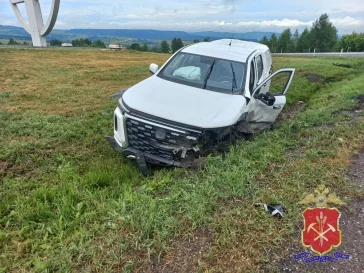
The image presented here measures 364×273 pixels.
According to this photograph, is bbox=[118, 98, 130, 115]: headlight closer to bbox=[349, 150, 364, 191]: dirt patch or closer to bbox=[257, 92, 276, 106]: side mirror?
bbox=[257, 92, 276, 106]: side mirror

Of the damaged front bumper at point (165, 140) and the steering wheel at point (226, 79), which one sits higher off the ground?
the steering wheel at point (226, 79)

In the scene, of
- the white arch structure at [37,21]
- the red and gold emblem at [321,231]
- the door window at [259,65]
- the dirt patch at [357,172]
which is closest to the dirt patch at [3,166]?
the red and gold emblem at [321,231]

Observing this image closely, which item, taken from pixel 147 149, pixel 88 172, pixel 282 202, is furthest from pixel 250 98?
pixel 88 172

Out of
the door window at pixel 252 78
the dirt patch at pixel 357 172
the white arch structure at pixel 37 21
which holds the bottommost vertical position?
the dirt patch at pixel 357 172

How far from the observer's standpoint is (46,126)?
5.76 metres

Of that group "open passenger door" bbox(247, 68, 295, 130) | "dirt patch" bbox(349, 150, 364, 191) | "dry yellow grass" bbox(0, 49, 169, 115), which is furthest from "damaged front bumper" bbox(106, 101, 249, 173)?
"dry yellow grass" bbox(0, 49, 169, 115)

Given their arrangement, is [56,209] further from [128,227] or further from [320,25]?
[320,25]

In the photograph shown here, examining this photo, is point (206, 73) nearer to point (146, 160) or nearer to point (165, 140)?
point (165, 140)

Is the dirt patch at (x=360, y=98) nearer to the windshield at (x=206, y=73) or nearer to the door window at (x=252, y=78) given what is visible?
the door window at (x=252, y=78)

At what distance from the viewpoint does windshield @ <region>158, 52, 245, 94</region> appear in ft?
16.4

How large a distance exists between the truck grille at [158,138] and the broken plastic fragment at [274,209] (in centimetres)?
129

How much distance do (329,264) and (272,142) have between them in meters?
2.50

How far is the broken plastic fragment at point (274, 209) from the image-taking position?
9.22 feet

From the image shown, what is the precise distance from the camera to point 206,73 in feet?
17.1
